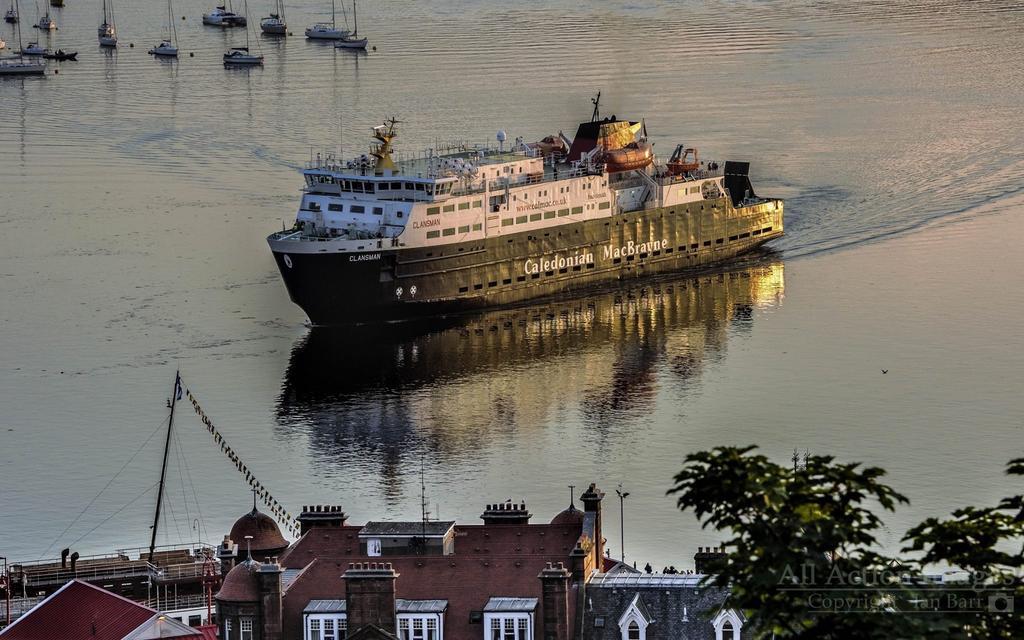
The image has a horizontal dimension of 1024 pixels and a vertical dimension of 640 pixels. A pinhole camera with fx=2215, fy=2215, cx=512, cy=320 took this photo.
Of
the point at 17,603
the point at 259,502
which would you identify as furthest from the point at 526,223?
the point at 17,603

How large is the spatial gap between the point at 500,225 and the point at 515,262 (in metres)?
2.17

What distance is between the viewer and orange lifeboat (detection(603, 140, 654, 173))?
116 metres

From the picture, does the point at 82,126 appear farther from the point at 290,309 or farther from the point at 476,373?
the point at 476,373

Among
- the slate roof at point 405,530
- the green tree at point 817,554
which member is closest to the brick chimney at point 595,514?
the slate roof at point 405,530

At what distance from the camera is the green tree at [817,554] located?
3256 centimetres

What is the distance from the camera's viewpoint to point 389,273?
105 m

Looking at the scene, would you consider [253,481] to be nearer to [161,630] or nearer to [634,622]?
[161,630]

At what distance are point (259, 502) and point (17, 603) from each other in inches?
738

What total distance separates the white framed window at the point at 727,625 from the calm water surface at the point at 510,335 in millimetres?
17131

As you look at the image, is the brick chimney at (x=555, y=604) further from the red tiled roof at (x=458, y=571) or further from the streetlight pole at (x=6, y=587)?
the streetlight pole at (x=6, y=587)

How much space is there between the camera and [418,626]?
171 ft

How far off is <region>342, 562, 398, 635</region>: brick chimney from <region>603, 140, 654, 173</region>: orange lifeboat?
66413 millimetres

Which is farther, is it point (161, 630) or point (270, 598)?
point (161, 630)

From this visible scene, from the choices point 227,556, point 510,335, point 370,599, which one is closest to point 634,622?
point 370,599
